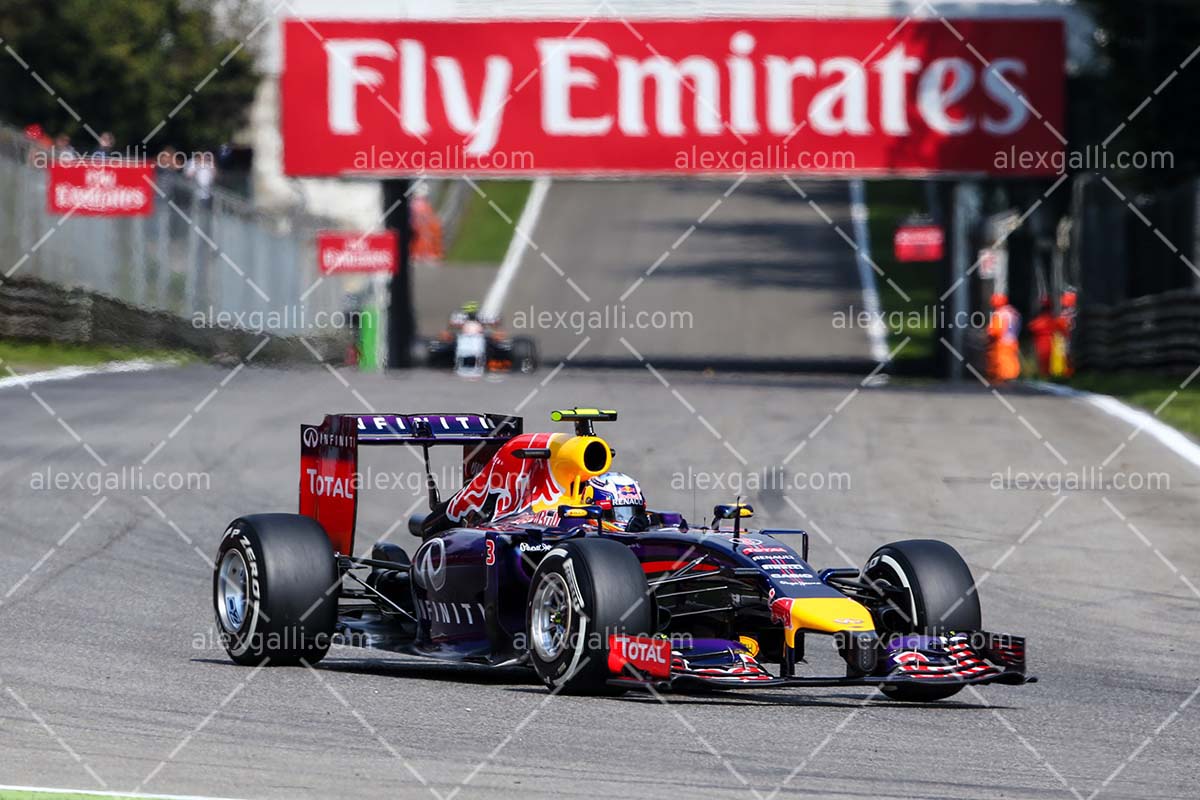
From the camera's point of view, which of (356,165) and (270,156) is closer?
(356,165)

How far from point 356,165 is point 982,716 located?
26426 mm

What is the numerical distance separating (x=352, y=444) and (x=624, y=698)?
2.44m

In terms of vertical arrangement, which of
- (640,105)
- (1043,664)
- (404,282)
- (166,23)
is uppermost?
(166,23)

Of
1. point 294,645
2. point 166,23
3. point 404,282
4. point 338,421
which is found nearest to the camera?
point 294,645

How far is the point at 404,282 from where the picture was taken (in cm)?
3684

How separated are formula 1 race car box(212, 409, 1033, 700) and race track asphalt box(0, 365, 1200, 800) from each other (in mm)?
196

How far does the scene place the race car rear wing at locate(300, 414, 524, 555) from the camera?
1099cm

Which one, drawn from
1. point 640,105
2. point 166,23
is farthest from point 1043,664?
point 166,23

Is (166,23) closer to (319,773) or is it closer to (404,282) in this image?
(404,282)
